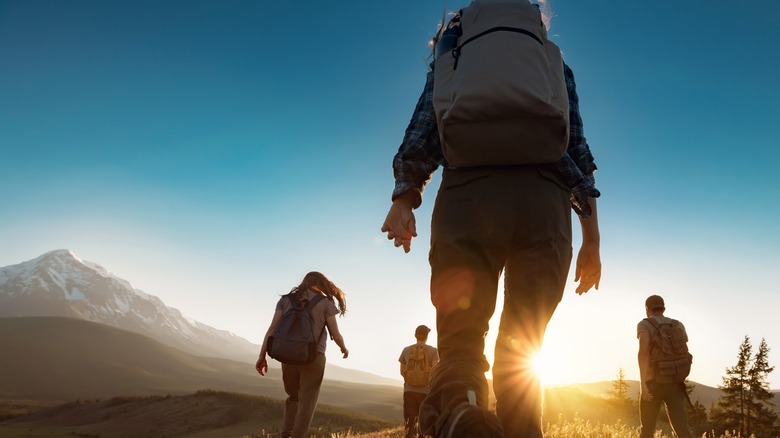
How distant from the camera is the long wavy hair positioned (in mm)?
6387

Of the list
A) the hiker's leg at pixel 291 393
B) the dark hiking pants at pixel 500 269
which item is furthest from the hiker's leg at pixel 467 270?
the hiker's leg at pixel 291 393

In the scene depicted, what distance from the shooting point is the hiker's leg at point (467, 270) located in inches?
66.9

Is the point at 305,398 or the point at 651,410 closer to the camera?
the point at 305,398

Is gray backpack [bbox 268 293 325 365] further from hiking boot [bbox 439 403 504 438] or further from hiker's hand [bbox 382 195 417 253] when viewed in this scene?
hiking boot [bbox 439 403 504 438]

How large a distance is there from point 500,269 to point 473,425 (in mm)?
734

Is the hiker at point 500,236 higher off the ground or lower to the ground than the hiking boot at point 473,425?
higher

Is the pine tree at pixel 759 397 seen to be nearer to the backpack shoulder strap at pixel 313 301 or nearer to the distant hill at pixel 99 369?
the backpack shoulder strap at pixel 313 301

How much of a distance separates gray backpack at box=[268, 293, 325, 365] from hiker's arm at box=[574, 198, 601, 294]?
4.18m

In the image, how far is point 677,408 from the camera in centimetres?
663

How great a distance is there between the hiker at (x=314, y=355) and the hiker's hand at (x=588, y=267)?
4283 mm

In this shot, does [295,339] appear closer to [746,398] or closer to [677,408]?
[677,408]

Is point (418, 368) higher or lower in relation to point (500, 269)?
lower

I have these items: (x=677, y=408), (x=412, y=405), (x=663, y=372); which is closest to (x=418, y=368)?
(x=412, y=405)

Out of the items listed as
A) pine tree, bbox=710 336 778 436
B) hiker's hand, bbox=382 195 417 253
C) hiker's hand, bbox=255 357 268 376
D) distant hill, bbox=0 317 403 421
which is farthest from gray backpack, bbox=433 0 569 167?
A: distant hill, bbox=0 317 403 421
